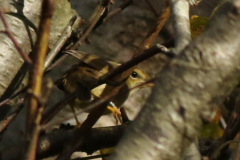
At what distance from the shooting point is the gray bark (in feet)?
1.81

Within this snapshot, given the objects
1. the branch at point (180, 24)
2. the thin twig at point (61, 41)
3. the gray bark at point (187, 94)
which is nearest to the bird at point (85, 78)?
the thin twig at point (61, 41)

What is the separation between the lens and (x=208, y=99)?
0.58m

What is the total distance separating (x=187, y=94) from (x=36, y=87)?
0.79 feet

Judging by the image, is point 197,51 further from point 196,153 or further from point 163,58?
point 163,58

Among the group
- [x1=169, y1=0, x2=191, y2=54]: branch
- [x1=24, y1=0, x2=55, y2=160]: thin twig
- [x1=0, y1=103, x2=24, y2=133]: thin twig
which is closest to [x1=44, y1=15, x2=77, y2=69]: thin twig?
[x1=0, y1=103, x2=24, y2=133]: thin twig

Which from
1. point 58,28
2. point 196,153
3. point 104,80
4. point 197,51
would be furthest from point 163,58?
point 197,51

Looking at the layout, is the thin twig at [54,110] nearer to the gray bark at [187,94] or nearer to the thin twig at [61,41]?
the thin twig at [61,41]

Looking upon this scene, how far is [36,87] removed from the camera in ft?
1.64

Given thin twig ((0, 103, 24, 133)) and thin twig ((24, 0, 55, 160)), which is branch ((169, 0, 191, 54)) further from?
thin twig ((0, 103, 24, 133))

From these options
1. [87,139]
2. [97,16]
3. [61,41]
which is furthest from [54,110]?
[97,16]

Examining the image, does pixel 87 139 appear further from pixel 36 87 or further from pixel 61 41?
pixel 36 87

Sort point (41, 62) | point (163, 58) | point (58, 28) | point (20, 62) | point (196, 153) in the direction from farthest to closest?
point (163, 58) < point (58, 28) < point (20, 62) < point (196, 153) < point (41, 62)

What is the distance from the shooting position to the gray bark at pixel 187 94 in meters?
0.55

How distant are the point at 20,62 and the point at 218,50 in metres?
0.84
